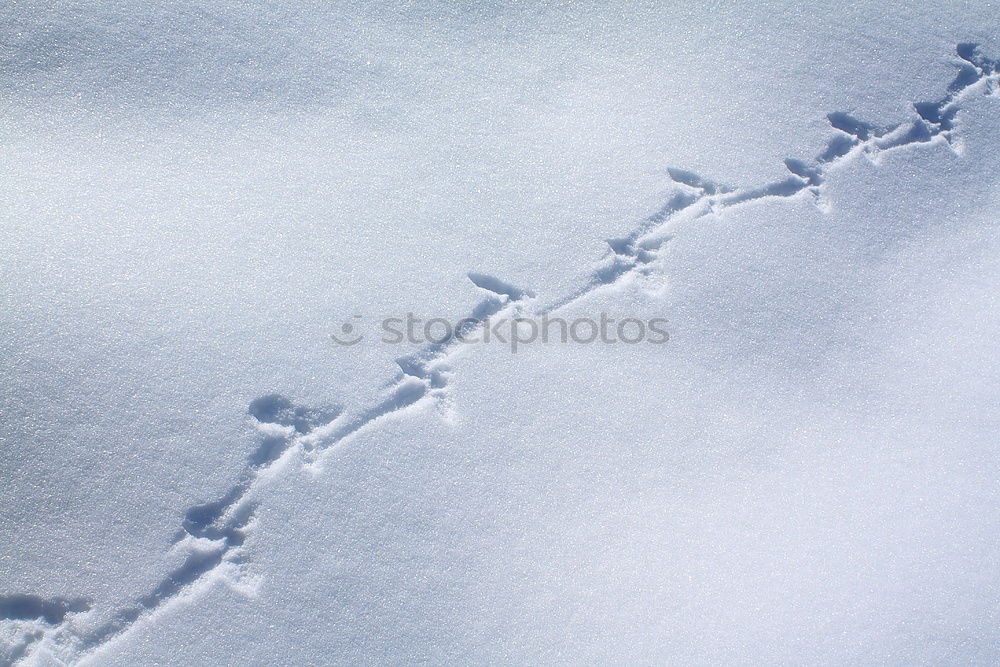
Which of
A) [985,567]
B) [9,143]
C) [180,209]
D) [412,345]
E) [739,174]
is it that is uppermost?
[739,174]

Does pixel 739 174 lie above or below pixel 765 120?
below

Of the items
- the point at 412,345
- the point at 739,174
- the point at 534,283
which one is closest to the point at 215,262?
the point at 412,345

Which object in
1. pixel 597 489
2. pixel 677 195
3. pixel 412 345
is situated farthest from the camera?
pixel 677 195

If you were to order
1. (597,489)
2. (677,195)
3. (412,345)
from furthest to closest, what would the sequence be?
(677,195)
(412,345)
(597,489)

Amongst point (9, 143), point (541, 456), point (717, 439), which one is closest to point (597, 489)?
point (541, 456)

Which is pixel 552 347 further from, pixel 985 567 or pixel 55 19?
pixel 55 19

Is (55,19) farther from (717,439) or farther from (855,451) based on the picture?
(855,451)

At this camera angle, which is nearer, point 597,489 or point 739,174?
point 597,489
